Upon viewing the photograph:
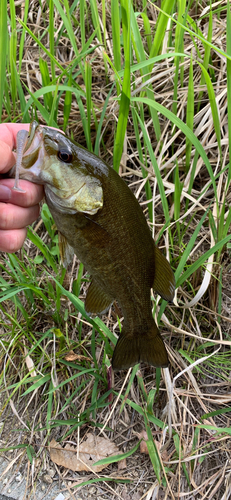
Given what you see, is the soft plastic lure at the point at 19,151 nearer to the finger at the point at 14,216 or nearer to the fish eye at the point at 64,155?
the fish eye at the point at 64,155

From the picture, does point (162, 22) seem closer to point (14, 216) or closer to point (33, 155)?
point (33, 155)

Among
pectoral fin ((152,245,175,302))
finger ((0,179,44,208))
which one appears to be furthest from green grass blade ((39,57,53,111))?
pectoral fin ((152,245,175,302))

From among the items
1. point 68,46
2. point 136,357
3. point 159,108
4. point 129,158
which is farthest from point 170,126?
point 136,357

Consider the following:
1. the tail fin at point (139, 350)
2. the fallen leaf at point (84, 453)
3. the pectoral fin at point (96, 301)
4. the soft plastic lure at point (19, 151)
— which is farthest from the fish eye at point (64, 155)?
the fallen leaf at point (84, 453)

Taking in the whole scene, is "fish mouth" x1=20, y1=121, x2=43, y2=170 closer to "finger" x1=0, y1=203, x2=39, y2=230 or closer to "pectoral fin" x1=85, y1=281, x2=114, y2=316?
"finger" x1=0, y1=203, x2=39, y2=230

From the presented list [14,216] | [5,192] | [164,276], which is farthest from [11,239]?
[164,276]

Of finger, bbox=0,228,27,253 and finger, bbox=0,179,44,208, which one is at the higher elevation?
finger, bbox=0,179,44,208

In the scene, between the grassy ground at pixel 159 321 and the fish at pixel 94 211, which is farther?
the grassy ground at pixel 159 321
